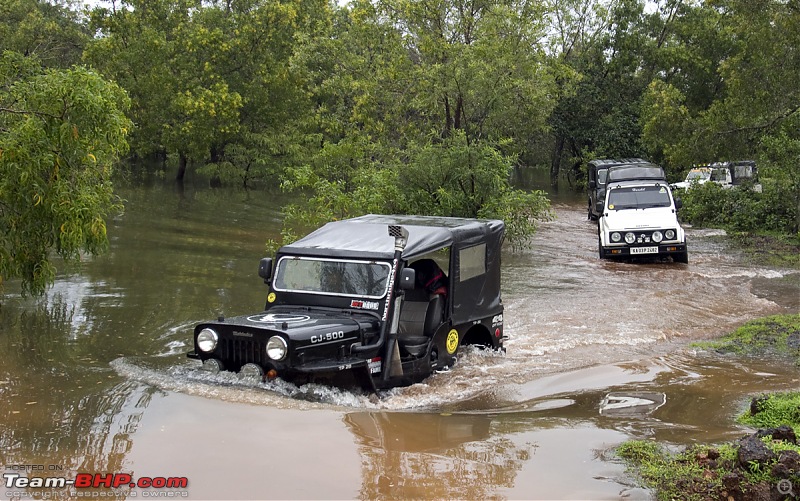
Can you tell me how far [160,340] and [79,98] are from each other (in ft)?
11.2

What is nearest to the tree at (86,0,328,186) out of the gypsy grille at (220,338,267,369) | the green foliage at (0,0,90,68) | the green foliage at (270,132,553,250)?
the green foliage at (0,0,90,68)

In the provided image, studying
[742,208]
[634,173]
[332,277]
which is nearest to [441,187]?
[634,173]

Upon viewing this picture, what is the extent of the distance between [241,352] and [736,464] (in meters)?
4.35

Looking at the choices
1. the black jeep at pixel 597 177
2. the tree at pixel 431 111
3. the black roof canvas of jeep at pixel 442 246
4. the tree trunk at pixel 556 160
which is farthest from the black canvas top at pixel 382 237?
the tree trunk at pixel 556 160

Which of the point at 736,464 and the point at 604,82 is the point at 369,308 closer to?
the point at 736,464

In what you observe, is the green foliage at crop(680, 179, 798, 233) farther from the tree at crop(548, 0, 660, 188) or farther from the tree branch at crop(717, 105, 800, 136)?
the tree at crop(548, 0, 660, 188)

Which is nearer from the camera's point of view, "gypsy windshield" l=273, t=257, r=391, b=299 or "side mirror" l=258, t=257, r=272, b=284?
"gypsy windshield" l=273, t=257, r=391, b=299

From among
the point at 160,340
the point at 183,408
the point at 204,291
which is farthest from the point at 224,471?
the point at 204,291

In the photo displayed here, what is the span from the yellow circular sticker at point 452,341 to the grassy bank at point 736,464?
9.85 feet

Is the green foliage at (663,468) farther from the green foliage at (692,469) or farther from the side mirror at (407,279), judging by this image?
the side mirror at (407,279)

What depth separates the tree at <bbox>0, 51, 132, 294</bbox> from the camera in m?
10.0

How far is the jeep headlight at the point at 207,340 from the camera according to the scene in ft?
26.0

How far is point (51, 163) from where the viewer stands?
10039 mm

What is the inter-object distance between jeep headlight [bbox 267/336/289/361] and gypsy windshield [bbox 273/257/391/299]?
128 cm
